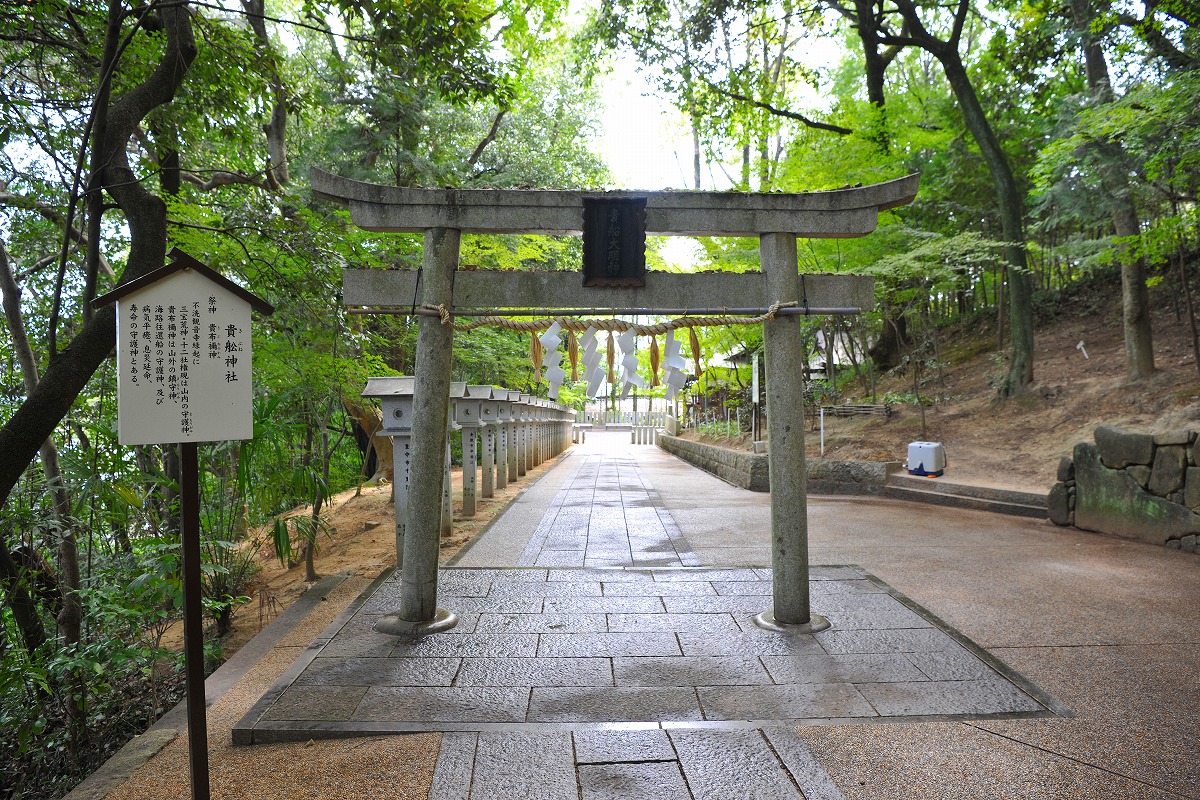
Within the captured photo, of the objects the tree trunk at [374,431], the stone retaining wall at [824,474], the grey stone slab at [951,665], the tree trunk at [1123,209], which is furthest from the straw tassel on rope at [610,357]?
the tree trunk at [1123,209]

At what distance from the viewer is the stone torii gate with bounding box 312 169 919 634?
4004mm

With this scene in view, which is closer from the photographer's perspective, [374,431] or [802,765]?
[802,765]

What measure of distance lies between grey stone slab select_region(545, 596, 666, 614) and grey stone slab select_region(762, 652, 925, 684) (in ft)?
3.57

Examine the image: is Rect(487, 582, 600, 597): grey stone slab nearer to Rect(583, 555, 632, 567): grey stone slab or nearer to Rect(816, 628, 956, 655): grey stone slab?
Rect(583, 555, 632, 567): grey stone slab

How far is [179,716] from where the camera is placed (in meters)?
3.30

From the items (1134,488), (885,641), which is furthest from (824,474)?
(885,641)

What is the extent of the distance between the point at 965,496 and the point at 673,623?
21.8 feet

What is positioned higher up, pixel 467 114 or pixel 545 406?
pixel 467 114

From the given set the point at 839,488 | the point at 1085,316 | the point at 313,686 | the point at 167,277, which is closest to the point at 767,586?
the point at 313,686

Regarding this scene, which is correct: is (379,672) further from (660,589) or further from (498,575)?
(660,589)

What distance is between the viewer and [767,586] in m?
4.93

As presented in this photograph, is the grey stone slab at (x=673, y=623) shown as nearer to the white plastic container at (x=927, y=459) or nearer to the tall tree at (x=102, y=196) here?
the tall tree at (x=102, y=196)

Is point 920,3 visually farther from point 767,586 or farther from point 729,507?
point 767,586

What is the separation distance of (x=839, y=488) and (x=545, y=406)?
30.1 ft
